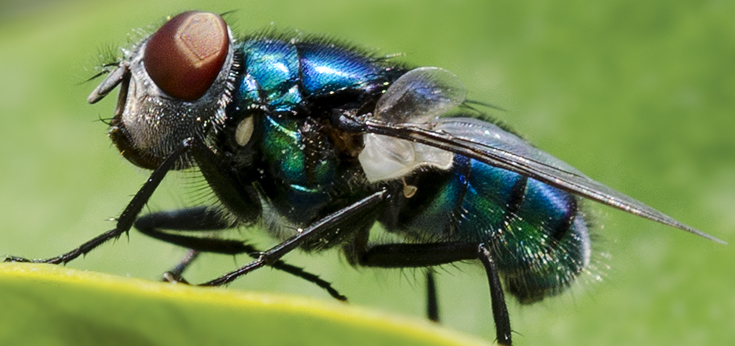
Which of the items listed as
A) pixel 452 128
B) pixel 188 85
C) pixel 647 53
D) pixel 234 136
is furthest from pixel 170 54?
pixel 647 53

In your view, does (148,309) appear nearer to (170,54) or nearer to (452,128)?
(170,54)

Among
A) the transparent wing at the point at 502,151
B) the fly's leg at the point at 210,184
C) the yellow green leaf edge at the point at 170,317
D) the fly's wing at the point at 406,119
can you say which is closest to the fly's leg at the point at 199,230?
the fly's leg at the point at 210,184

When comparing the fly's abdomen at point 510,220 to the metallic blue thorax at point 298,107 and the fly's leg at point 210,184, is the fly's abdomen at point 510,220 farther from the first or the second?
the fly's leg at point 210,184

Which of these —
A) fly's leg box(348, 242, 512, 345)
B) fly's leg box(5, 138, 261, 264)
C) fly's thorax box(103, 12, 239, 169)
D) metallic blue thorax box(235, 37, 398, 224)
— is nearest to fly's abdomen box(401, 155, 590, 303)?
fly's leg box(348, 242, 512, 345)

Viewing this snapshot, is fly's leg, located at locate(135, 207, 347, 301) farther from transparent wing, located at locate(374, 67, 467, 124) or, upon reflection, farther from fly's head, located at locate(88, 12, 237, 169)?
transparent wing, located at locate(374, 67, 467, 124)

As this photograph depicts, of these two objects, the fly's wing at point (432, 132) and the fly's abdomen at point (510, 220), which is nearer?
the fly's wing at point (432, 132)

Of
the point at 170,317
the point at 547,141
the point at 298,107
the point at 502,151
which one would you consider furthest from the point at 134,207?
the point at 547,141
